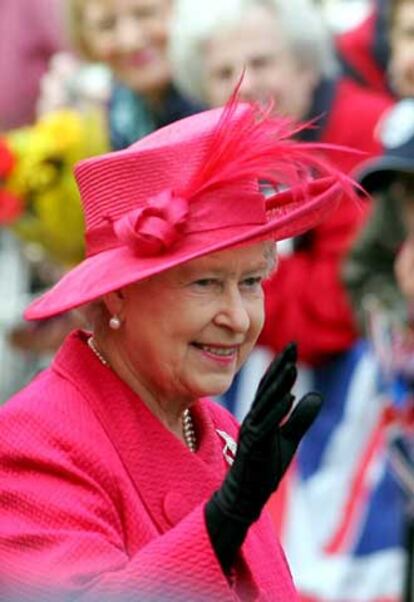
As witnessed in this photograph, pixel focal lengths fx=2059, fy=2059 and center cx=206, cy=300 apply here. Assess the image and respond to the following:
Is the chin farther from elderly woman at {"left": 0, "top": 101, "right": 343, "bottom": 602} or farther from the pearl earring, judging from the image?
the pearl earring

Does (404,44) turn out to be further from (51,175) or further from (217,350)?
(217,350)

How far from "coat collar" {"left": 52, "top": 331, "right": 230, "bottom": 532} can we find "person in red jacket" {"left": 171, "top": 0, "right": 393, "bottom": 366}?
8.95 feet

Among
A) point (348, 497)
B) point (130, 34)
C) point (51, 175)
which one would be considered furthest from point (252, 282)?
point (130, 34)

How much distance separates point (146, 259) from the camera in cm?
346

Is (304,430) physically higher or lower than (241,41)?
lower

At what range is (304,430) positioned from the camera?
11.1 feet

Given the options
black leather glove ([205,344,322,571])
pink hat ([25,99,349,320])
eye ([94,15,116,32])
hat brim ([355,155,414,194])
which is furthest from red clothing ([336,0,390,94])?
black leather glove ([205,344,322,571])

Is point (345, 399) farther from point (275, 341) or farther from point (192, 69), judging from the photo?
point (192, 69)

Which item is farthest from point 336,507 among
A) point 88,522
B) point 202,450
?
point 88,522

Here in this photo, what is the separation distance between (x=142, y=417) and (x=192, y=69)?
341cm

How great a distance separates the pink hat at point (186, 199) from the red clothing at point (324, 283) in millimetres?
2718

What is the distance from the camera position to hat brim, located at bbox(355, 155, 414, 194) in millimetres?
6004

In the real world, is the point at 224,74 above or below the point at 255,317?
above

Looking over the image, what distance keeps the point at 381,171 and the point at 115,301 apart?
104 inches
